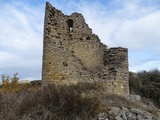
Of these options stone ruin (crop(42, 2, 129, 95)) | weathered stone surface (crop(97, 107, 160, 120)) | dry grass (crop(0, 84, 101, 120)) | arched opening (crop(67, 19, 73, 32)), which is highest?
arched opening (crop(67, 19, 73, 32))

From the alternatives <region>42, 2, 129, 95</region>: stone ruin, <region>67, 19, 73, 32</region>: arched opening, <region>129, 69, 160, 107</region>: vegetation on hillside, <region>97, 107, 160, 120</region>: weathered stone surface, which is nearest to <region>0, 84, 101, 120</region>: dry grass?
<region>97, 107, 160, 120</region>: weathered stone surface

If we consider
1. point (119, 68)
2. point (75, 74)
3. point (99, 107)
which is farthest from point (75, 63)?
point (99, 107)

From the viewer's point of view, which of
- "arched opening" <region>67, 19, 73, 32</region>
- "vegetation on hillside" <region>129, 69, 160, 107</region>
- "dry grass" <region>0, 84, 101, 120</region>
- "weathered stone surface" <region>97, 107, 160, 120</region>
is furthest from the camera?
"vegetation on hillside" <region>129, 69, 160, 107</region>

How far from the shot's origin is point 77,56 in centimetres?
1375

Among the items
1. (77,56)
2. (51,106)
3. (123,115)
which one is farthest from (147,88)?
(51,106)

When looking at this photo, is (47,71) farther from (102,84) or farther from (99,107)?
(99,107)

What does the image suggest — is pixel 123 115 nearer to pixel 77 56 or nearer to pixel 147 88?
pixel 77 56

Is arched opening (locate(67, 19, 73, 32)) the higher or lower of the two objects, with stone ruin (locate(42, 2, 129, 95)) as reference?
higher

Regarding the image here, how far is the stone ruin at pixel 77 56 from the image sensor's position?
1206 centimetres

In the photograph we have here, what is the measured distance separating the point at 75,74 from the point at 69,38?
271cm

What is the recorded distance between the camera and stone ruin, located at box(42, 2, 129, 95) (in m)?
12.1

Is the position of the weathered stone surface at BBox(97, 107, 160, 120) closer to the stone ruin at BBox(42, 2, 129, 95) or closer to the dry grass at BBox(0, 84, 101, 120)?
the dry grass at BBox(0, 84, 101, 120)

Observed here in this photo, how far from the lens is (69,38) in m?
13.9

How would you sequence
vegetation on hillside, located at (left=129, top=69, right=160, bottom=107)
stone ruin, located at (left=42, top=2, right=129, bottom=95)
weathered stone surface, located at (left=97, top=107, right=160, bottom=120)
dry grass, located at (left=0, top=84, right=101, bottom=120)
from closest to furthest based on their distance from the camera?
dry grass, located at (left=0, top=84, right=101, bottom=120) → weathered stone surface, located at (left=97, top=107, right=160, bottom=120) → stone ruin, located at (left=42, top=2, right=129, bottom=95) → vegetation on hillside, located at (left=129, top=69, right=160, bottom=107)
